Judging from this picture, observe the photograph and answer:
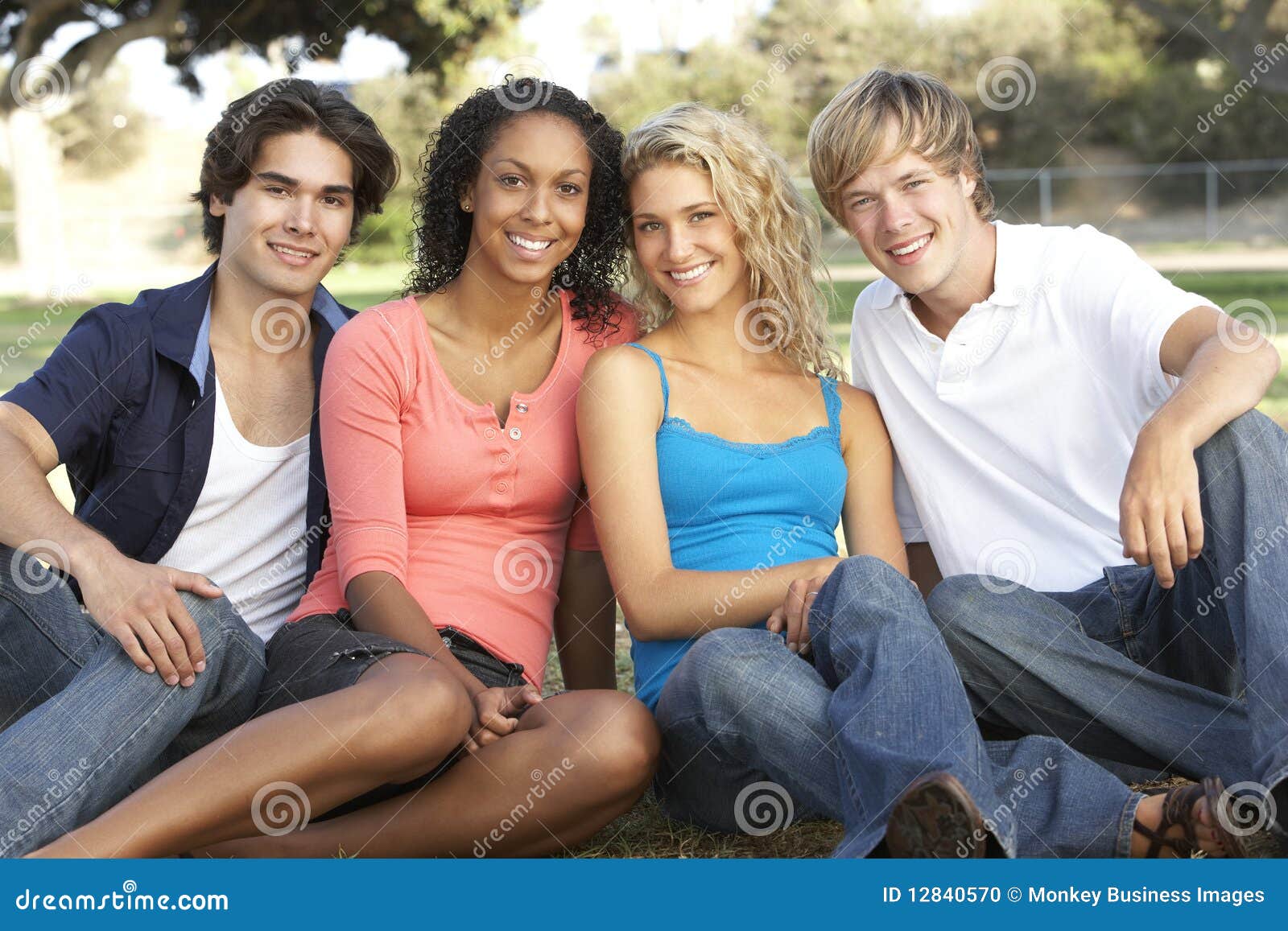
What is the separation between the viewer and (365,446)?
2.87m

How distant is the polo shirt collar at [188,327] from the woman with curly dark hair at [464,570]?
319 millimetres

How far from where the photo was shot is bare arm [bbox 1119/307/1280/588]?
8.11 feet

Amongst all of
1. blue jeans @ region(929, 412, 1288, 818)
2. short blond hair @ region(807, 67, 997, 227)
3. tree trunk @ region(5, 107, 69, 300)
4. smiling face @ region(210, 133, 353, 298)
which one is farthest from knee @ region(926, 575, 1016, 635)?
tree trunk @ region(5, 107, 69, 300)

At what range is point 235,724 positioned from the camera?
2695 mm

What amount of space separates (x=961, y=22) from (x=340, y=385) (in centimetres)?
2859

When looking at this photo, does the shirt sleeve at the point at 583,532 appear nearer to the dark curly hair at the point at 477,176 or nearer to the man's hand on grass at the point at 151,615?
the dark curly hair at the point at 477,176

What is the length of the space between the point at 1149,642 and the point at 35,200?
20437mm

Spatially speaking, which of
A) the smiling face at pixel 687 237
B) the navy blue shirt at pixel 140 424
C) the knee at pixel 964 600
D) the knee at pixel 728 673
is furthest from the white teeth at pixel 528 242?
the knee at pixel 964 600

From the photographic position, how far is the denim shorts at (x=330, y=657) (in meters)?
2.58
